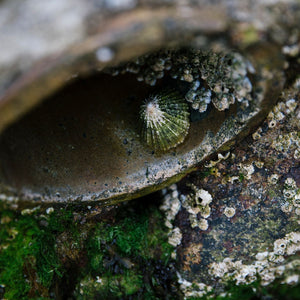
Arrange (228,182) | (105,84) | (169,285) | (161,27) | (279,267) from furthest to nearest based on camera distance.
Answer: (169,285) < (279,267) < (228,182) < (105,84) < (161,27)

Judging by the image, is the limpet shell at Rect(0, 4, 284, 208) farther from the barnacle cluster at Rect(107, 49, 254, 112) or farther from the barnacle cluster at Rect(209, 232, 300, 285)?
the barnacle cluster at Rect(209, 232, 300, 285)

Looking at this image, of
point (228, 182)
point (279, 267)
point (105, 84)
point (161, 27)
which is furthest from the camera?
point (279, 267)

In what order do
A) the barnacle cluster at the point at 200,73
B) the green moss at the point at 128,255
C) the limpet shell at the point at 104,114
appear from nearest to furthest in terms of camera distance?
the limpet shell at the point at 104,114
the barnacle cluster at the point at 200,73
the green moss at the point at 128,255

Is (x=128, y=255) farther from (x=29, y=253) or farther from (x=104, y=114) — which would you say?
(x=104, y=114)

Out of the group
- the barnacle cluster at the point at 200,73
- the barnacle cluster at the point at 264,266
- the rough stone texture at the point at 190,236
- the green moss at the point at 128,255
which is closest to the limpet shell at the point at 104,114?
the barnacle cluster at the point at 200,73

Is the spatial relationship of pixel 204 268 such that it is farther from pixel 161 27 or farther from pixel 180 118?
pixel 161 27

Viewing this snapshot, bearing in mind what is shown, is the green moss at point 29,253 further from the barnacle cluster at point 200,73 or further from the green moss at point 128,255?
the barnacle cluster at point 200,73

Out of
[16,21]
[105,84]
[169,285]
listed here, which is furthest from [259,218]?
[16,21]

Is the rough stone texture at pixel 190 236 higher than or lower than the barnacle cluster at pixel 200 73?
lower
